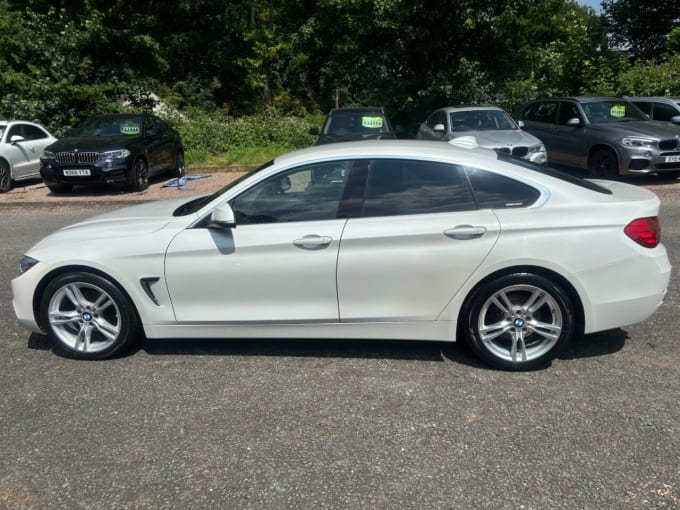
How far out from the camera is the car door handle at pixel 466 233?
13.2 feet

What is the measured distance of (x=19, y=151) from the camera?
14.2 metres

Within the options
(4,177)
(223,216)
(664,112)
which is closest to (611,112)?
(664,112)

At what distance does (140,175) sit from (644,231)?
1116cm

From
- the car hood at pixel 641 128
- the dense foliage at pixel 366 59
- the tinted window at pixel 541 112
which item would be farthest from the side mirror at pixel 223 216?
the dense foliage at pixel 366 59

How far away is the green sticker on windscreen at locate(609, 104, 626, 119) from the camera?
12.7 metres

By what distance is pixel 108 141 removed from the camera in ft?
43.0

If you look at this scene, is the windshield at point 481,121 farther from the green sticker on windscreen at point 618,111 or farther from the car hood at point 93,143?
the car hood at point 93,143

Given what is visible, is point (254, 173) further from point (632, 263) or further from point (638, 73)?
point (638, 73)

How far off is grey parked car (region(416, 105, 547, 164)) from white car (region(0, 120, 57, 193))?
9.04 m

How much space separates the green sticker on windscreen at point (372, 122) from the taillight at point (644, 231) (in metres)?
9.41

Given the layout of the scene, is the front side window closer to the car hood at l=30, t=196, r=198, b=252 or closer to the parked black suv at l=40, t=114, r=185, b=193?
the car hood at l=30, t=196, r=198, b=252

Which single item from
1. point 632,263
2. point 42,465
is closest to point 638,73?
point 632,263

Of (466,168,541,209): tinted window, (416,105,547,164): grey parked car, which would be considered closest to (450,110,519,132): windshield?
(416,105,547,164): grey parked car

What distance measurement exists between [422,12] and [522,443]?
55.5 feet
